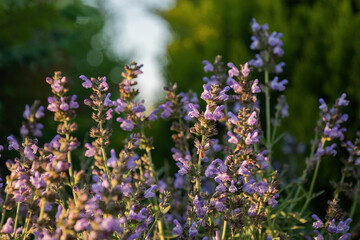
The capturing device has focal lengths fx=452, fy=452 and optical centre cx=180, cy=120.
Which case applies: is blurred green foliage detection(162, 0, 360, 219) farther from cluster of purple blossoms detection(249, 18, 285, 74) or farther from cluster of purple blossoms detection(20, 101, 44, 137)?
cluster of purple blossoms detection(20, 101, 44, 137)

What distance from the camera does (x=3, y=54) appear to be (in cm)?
709

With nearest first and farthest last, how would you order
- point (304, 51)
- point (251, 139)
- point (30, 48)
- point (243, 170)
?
point (243, 170) < point (251, 139) < point (304, 51) < point (30, 48)

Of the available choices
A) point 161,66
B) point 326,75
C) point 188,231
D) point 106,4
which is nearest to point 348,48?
point 326,75

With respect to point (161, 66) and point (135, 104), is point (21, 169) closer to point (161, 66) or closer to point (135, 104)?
point (135, 104)

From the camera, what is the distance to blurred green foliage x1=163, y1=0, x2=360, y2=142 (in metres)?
4.88

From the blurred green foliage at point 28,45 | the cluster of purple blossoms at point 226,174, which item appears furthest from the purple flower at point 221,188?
the blurred green foliage at point 28,45

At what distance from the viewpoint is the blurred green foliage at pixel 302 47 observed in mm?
4875

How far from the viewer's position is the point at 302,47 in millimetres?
5406

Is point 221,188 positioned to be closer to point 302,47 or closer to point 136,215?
point 136,215

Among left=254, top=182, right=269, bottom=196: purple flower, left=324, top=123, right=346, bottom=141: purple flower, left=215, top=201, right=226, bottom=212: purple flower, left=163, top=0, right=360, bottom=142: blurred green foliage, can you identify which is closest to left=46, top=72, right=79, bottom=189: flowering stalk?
left=215, top=201, right=226, bottom=212: purple flower

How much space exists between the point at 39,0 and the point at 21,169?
6628mm

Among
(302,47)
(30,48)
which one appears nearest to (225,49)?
(302,47)

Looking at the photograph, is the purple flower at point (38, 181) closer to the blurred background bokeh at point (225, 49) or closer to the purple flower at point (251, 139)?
the purple flower at point (251, 139)

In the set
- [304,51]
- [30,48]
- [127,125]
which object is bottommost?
[127,125]
